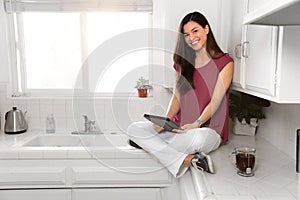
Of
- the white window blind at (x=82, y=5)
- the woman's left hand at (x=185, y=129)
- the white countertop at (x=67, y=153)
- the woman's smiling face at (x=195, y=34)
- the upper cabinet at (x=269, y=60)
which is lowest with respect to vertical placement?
the white countertop at (x=67, y=153)

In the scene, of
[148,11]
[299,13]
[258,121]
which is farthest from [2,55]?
[299,13]

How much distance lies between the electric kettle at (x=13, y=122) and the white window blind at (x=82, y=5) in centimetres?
80

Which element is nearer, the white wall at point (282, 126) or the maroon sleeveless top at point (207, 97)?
the white wall at point (282, 126)

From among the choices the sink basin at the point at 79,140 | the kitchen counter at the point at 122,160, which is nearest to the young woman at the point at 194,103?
the kitchen counter at the point at 122,160

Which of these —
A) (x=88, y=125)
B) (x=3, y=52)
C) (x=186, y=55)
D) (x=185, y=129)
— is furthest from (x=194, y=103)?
(x=3, y=52)

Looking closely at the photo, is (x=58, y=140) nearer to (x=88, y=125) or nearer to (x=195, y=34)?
(x=88, y=125)

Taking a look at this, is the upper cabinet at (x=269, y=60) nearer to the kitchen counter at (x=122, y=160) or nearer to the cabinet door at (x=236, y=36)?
the cabinet door at (x=236, y=36)

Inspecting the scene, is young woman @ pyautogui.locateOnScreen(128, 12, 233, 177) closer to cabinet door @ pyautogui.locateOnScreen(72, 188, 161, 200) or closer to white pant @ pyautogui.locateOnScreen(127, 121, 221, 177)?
white pant @ pyautogui.locateOnScreen(127, 121, 221, 177)

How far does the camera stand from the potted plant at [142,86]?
7.97 feet

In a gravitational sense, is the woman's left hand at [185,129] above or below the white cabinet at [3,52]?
below

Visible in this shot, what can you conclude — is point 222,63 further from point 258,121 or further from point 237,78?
point 258,121

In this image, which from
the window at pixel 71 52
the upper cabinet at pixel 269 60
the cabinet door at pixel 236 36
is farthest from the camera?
the window at pixel 71 52

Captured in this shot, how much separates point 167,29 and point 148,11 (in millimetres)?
471

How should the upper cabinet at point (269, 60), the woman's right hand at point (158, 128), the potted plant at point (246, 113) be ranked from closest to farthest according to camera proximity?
the upper cabinet at point (269, 60)
the woman's right hand at point (158, 128)
the potted plant at point (246, 113)
